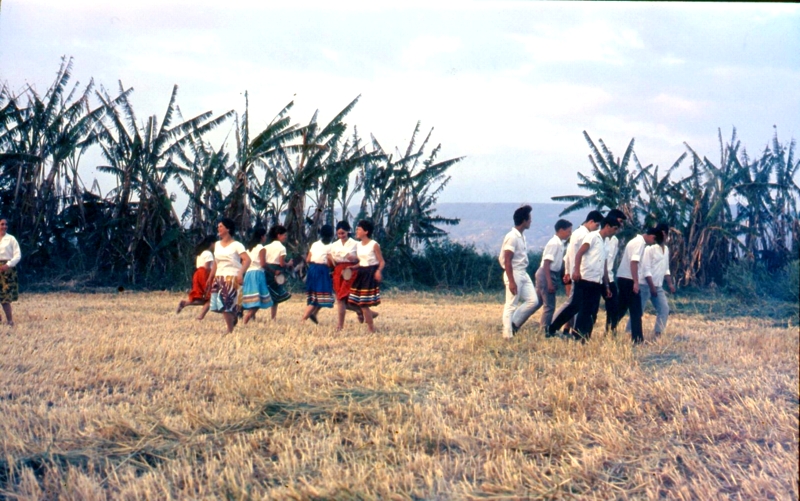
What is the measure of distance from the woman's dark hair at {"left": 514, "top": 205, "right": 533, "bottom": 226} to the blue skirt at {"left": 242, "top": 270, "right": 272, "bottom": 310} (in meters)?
3.82

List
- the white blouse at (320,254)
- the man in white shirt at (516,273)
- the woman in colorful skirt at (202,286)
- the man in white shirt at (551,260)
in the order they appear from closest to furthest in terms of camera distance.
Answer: the man in white shirt at (516,273)
the man in white shirt at (551,260)
the white blouse at (320,254)
the woman in colorful skirt at (202,286)

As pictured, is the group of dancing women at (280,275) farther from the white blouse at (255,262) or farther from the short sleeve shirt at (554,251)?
the short sleeve shirt at (554,251)

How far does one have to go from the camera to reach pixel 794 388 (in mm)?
5594

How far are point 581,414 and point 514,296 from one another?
11.8ft

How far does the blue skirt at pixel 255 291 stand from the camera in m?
10.3

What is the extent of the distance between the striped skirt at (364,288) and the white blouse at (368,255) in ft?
0.19

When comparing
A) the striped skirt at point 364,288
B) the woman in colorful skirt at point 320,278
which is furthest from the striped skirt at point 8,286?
the striped skirt at point 364,288

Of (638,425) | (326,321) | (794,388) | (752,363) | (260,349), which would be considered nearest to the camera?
(638,425)

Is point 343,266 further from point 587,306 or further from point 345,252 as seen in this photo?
point 587,306

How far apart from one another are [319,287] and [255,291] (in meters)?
0.89

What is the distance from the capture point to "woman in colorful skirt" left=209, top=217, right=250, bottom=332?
30.3 feet

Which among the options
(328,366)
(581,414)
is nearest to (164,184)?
(328,366)

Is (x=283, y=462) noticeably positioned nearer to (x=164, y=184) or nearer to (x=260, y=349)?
(x=260, y=349)

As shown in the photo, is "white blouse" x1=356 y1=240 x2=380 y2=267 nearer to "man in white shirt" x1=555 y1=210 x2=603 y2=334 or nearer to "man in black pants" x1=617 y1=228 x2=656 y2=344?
"man in white shirt" x1=555 y1=210 x2=603 y2=334
